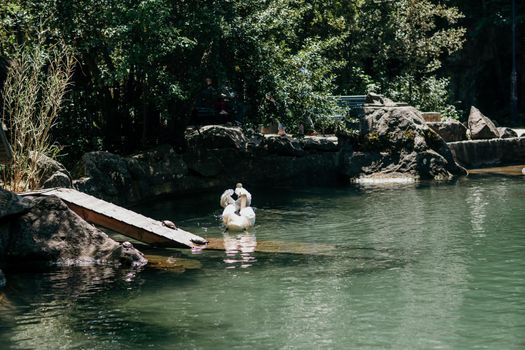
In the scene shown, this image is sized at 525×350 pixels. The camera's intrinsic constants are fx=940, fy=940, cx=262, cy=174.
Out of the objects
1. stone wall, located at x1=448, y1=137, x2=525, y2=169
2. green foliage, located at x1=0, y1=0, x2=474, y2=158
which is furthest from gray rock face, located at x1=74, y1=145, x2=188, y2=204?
stone wall, located at x1=448, y1=137, x2=525, y2=169

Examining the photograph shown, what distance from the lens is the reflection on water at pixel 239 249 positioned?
12.4 metres

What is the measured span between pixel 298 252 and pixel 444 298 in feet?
10.9

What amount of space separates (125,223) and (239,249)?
65.3 inches

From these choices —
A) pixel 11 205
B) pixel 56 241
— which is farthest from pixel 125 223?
pixel 11 205

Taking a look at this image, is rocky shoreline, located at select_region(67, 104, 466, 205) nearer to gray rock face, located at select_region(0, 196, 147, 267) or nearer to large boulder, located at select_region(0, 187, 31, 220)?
gray rock face, located at select_region(0, 196, 147, 267)

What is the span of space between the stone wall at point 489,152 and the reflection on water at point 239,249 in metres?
11.2

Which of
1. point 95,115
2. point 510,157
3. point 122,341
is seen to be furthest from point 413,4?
point 122,341

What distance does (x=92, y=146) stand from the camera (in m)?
19.9

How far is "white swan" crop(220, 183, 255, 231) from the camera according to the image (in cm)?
1500

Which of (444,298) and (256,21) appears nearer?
(444,298)

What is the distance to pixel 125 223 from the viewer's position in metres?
13.3

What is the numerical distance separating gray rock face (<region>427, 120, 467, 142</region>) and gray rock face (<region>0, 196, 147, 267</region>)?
46.4 ft

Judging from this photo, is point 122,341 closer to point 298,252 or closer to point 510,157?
point 298,252

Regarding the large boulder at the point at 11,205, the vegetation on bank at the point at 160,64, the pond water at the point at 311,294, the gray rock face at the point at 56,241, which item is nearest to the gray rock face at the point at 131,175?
the vegetation on bank at the point at 160,64
